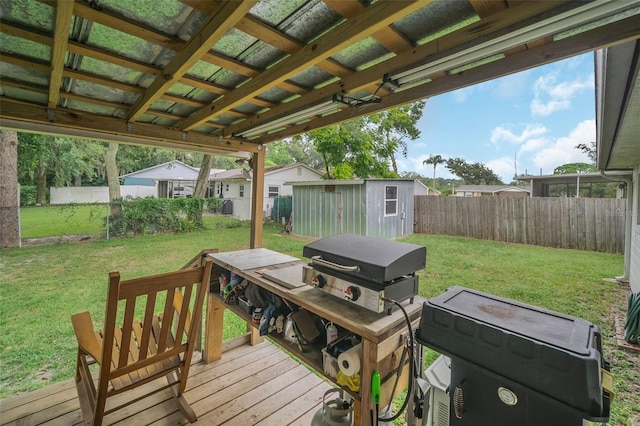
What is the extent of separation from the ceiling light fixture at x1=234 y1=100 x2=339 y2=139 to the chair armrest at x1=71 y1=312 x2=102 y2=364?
1919 millimetres

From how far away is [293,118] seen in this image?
2260 mm

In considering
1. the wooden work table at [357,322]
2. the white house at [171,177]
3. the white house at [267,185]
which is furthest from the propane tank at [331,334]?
the white house at [171,177]

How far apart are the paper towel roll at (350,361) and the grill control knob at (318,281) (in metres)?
0.32

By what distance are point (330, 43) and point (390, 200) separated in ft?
26.8

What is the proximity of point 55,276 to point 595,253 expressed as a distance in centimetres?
1154

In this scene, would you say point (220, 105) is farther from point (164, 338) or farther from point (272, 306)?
point (164, 338)

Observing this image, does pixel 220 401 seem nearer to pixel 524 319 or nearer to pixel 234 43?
pixel 524 319

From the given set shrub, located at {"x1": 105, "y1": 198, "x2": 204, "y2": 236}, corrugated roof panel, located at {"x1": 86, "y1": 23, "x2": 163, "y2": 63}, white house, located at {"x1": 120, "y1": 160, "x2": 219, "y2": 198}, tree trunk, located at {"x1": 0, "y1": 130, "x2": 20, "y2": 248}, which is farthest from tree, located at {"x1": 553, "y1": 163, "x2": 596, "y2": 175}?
tree trunk, located at {"x1": 0, "y1": 130, "x2": 20, "y2": 248}

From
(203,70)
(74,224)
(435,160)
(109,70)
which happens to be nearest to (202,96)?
(203,70)

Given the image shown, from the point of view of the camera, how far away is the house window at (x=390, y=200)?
8.91 m

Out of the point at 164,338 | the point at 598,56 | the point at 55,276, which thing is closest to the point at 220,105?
the point at 164,338

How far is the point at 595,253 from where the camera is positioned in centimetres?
693

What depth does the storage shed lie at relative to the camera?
840cm

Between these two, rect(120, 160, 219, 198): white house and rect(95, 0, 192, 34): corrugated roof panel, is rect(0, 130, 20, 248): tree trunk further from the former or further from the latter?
rect(95, 0, 192, 34): corrugated roof panel
